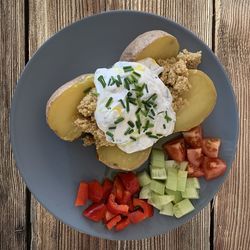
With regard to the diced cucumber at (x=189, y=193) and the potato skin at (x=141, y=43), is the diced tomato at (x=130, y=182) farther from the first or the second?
the potato skin at (x=141, y=43)

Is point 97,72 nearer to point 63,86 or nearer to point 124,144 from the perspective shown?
point 63,86

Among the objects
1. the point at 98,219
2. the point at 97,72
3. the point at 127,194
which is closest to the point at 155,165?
the point at 127,194

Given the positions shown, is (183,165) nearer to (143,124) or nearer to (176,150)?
(176,150)

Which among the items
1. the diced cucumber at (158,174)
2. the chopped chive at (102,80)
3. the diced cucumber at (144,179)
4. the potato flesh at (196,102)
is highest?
the chopped chive at (102,80)

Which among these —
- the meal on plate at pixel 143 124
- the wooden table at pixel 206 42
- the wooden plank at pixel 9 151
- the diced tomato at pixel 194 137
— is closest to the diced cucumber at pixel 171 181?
the meal on plate at pixel 143 124

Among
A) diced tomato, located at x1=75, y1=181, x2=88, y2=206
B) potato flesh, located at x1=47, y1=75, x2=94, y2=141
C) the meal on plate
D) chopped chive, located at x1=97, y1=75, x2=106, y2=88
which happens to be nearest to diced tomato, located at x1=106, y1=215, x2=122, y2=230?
the meal on plate
